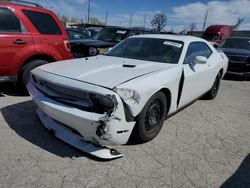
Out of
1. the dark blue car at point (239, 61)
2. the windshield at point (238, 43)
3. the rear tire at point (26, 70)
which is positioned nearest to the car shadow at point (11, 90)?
the rear tire at point (26, 70)

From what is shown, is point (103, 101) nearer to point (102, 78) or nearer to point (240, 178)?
point (102, 78)

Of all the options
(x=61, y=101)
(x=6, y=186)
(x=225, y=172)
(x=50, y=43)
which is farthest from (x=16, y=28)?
(x=225, y=172)

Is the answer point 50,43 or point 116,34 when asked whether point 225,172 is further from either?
point 116,34

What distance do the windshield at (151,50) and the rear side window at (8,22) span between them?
74.9 inches

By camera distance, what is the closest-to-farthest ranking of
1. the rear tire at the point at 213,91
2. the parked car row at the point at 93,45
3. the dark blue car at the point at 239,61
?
the rear tire at the point at 213,91 < the parked car row at the point at 93,45 < the dark blue car at the point at 239,61

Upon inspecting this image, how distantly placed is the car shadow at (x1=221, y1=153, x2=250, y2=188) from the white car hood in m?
1.62

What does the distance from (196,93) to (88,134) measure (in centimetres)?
258

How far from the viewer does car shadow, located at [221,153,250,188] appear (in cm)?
272

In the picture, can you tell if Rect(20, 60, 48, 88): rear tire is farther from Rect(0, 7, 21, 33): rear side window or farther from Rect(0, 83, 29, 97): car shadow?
Rect(0, 7, 21, 33): rear side window

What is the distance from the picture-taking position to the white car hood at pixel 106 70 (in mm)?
2969

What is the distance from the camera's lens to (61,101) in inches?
120

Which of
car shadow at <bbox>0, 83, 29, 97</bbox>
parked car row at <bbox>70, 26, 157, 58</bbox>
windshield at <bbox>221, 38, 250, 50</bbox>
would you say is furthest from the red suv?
windshield at <bbox>221, 38, 250, 50</bbox>

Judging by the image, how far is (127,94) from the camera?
9.04 feet

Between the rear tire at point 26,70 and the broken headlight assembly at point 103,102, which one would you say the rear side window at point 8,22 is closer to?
the rear tire at point 26,70
